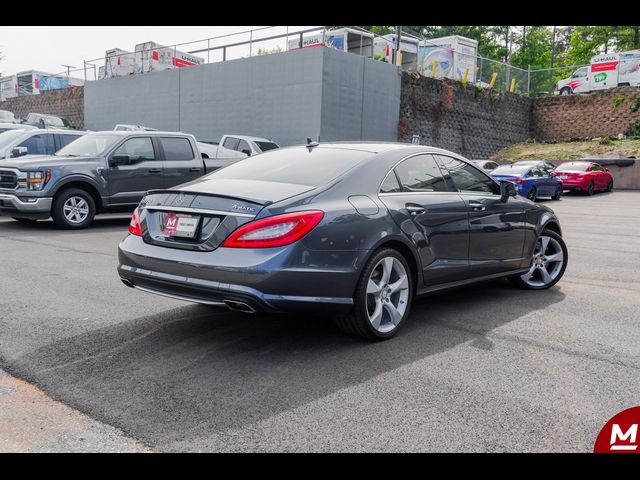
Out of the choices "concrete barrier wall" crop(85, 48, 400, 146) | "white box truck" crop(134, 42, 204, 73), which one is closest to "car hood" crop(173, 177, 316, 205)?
"concrete barrier wall" crop(85, 48, 400, 146)

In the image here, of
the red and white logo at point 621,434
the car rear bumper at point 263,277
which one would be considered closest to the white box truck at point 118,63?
the car rear bumper at point 263,277

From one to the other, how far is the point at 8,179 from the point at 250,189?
847 cm

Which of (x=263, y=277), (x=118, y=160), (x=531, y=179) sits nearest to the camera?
(x=263, y=277)

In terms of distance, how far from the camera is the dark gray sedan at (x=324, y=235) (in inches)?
168

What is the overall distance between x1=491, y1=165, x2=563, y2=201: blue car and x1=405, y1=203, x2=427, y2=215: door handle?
1622cm

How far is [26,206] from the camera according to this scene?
440 inches

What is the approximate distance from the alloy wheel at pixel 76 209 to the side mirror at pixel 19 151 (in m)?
2.77

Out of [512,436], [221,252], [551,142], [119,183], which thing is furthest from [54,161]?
[551,142]

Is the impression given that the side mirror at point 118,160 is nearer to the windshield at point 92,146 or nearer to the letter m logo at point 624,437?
the windshield at point 92,146

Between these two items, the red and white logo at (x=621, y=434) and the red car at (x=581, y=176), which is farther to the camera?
the red car at (x=581, y=176)

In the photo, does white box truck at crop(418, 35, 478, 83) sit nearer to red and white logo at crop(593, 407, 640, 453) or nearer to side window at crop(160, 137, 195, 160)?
side window at crop(160, 137, 195, 160)

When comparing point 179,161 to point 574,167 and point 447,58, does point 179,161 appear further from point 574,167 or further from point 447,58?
point 447,58

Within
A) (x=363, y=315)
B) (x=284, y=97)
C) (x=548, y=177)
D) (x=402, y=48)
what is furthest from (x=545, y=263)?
(x=402, y=48)
